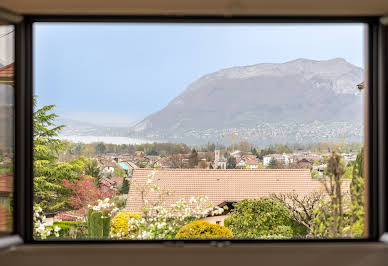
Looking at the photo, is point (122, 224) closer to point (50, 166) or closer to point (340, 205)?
point (50, 166)

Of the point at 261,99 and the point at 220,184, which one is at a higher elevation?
the point at 261,99

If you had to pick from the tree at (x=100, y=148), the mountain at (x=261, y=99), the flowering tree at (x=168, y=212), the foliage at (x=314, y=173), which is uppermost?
the mountain at (x=261, y=99)

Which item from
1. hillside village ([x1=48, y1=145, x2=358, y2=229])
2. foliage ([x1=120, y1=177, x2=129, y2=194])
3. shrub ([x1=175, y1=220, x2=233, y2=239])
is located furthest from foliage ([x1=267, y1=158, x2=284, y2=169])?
foliage ([x1=120, y1=177, x2=129, y2=194])

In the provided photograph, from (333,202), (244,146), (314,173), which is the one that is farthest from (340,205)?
(244,146)

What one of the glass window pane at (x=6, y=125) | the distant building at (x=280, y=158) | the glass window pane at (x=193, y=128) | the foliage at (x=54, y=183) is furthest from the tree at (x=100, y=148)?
the distant building at (x=280, y=158)

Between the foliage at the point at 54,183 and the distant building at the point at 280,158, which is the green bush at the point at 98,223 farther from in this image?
the distant building at the point at 280,158
